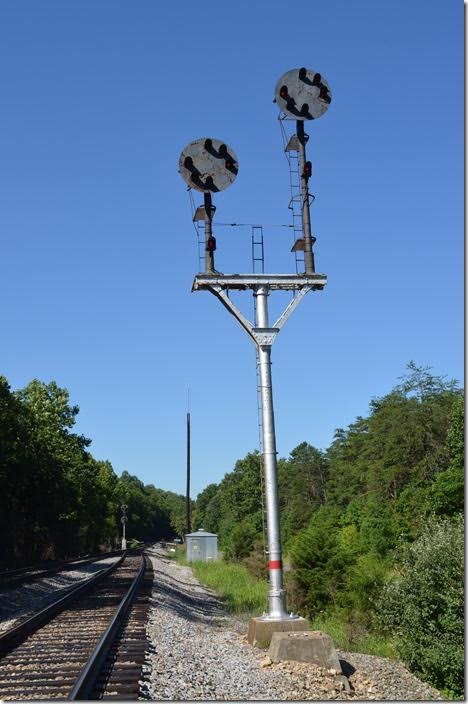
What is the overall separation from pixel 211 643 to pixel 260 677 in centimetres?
277

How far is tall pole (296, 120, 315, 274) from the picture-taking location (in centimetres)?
1252

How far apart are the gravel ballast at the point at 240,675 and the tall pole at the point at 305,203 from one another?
632cm

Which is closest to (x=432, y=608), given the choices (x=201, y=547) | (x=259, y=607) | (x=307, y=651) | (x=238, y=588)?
(x=259, y=607)

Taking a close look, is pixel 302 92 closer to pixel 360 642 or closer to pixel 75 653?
pixel 75 653

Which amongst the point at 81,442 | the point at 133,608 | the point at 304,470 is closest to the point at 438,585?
the point at 133,608

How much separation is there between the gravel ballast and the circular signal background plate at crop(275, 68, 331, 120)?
9.10 m

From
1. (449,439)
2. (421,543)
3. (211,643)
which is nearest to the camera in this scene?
(211,643)

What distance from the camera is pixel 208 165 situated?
12547mm

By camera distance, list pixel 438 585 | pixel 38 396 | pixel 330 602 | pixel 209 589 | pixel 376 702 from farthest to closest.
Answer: pixel 38 396, pixel 209 589, pixel 330 602, pixel 438 585, pixel 376 702

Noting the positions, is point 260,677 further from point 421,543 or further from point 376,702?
point 421,543

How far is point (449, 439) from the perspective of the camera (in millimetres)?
46125

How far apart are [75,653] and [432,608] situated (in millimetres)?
7508

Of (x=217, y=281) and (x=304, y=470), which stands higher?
(x=217, y=281)

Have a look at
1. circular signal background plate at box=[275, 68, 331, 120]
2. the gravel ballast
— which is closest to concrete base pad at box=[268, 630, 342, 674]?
the gravel ballast
